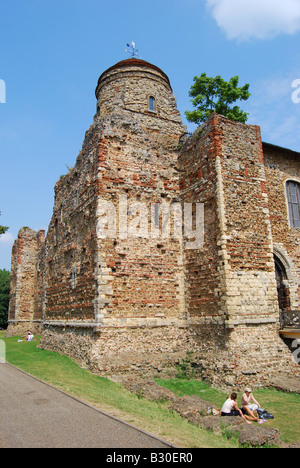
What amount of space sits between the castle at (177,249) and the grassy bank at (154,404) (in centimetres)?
72

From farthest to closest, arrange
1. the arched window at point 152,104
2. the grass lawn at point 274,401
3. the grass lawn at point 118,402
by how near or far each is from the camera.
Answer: the arched window at point 152,104
the grass lawn at point 274,401
the grass lawn at point 118,402

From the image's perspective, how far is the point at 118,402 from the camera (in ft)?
27.2

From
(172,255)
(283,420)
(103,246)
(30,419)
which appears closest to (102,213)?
(103,246)

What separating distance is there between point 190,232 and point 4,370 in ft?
28.7

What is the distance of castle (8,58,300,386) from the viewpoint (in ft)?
38.5

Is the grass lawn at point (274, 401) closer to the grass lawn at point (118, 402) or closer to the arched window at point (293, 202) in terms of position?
the grass lawn at point (118, 402)

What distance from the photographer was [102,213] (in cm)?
1312

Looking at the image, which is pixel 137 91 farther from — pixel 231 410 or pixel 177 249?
pixel 231 410

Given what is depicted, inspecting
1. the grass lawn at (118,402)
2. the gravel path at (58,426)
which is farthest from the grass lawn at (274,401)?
the gravel path at (58,426)

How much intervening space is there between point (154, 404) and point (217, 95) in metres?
20.4

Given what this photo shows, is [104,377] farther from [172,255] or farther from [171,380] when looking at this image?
[172,255]

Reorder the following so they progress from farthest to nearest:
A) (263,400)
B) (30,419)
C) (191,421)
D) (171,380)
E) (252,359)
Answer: (171,380), (252,359), (263,400), (191,421), (30,419)

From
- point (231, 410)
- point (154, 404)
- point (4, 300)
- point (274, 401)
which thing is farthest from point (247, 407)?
point (4, 300)

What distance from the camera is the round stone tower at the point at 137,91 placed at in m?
16.9
